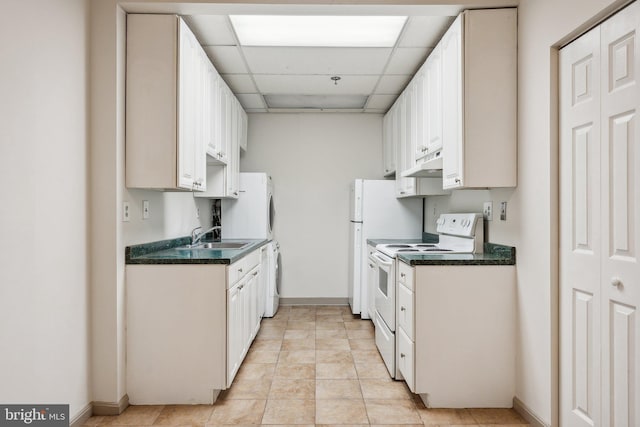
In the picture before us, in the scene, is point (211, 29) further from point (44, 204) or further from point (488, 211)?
point (488, 211)

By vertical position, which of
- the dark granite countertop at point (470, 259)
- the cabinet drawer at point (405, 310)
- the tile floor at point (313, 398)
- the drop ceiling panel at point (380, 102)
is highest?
the drop ceiling panel at point (380, 102)

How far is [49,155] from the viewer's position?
200 cm

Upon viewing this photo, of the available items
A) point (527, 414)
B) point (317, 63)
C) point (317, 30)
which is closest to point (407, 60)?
point (317, 63)

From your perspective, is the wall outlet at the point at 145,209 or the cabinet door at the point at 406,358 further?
the wall outlet at the point at 145,209

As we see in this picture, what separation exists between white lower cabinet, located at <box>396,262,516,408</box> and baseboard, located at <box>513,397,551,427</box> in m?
0.04

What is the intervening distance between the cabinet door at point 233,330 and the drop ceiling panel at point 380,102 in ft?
8.76

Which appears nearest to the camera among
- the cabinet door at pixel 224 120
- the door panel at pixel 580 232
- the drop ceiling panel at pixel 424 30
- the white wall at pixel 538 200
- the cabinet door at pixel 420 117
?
the door panel at pixel 580 232

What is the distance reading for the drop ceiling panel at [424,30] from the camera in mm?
2711

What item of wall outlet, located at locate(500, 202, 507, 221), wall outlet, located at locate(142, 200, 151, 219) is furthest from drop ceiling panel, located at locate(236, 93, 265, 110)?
wall outlet, located at locate(500, 202, 507, 221)

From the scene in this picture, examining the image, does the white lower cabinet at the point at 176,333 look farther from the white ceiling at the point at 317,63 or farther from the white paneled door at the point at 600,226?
the white paneled door at the point at 600,226

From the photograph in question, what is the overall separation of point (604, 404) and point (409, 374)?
40.7 inches

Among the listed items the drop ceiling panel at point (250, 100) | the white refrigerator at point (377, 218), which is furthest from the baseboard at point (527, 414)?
the drop ceiling panel at point (250, 100)

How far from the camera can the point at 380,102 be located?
185 inches

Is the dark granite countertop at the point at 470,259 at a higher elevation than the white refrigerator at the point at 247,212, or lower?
lower
